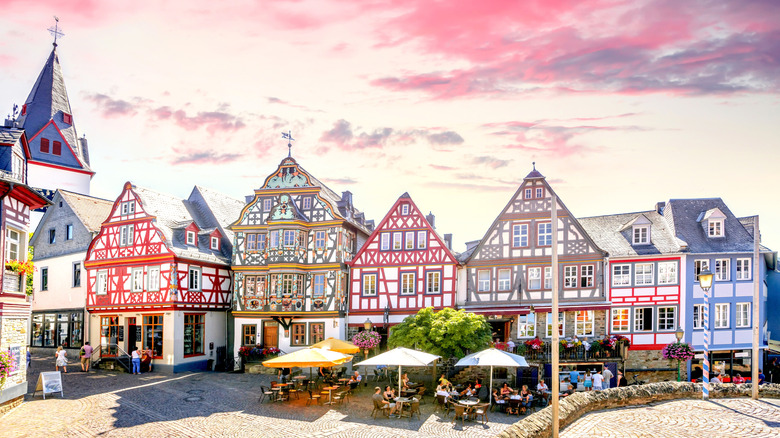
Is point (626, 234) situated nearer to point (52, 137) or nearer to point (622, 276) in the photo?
point (622, 276)

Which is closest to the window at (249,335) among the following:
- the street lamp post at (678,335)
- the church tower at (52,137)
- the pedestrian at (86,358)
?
the pedestrian at (86,358)

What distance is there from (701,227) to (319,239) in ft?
68.2

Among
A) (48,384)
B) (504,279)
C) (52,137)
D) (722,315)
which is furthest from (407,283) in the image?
(52,137)

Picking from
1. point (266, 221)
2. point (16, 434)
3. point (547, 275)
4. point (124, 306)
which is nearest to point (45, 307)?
point (124, 306)

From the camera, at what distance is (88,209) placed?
40719 mm

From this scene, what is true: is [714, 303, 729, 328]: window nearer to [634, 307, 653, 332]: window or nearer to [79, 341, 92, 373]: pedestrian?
[634, 307, 653, 332]: window

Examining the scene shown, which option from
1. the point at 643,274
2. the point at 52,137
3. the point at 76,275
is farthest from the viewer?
the point at 52,137

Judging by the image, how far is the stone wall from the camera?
14.1 metres

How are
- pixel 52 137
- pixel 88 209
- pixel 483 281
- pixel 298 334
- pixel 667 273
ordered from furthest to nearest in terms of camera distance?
pixel 52 137, pixel 88 209, pixel 298 334, pixel 483 281, pixel 667 273

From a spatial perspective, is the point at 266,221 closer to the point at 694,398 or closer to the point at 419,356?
the point at 419,356

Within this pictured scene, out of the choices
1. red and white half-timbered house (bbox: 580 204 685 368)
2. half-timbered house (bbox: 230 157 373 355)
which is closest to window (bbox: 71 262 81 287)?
half-timbered house (bbox: 230 157 373 355)

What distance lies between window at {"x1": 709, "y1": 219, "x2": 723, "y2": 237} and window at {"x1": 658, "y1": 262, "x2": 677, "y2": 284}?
10.7 ft

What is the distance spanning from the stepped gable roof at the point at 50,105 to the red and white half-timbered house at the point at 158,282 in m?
24.1

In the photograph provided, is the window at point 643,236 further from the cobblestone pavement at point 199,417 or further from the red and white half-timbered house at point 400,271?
the cobblestone pavement at point 199,417
